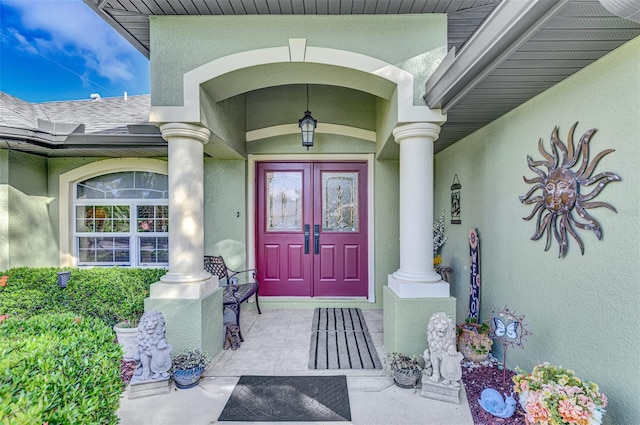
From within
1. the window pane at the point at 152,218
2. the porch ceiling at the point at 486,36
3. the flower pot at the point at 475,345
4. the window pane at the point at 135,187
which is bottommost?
the flower pot at the point at 475,345

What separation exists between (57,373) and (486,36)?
2.86 m

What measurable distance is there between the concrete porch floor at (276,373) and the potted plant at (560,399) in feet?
1.61

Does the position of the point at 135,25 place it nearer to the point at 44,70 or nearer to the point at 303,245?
the point at 303,245

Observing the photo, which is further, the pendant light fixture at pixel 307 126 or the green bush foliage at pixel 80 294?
the pendant light fixture at pixel 307 126

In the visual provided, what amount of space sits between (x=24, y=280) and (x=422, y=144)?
459cm

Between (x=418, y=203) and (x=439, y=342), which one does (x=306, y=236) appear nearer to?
(x=418, y=203)

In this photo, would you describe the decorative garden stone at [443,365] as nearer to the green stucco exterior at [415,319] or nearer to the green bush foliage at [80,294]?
the green stucco exterior at [415,319]

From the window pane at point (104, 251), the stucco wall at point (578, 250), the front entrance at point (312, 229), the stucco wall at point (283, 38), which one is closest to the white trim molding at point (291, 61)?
the stucco wall at point (283, 38)

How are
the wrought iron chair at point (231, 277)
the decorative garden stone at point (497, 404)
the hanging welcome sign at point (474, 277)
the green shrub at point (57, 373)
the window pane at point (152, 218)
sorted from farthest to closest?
the window pane at point (152, 218) → the wrought iron chair at point (231, 277) → the hanging welcome sign at point (474, 277) → the decorative garden stone at point (497, 404) → the green shrub at point (57, 373)

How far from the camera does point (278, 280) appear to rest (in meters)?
4.62

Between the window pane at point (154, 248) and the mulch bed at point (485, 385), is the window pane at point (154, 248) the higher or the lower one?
the higher one

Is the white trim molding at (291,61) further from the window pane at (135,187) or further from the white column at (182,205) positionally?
the window pane at (135,187)

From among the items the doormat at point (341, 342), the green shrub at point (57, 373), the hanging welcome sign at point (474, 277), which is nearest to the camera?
the green shrub at point (57, 373)

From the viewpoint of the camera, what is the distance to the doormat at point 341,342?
9.56 ft
